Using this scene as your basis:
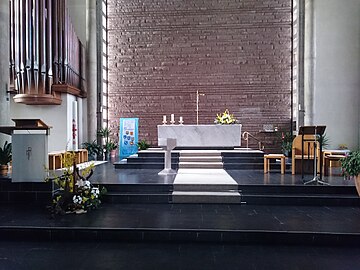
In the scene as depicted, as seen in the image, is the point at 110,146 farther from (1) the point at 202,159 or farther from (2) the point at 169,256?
(2) the point at 169,256

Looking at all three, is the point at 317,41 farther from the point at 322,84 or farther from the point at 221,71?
the point at 221,71

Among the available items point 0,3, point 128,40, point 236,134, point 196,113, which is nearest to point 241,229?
point 236,134

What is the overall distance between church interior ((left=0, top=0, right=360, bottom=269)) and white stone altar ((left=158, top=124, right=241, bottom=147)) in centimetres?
4

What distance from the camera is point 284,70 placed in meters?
10.8

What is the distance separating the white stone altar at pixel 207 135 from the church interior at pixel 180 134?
0.13ft

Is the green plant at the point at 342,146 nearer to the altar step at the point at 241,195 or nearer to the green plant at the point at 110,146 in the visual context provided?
the altar step at the point at 241,195

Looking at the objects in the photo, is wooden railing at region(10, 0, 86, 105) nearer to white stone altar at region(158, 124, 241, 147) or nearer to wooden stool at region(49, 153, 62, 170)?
wooden stool at region(49, 153, 62, 170)

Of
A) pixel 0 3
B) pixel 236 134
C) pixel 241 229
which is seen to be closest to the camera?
pixel 241 229

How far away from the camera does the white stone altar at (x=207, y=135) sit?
29.2ft

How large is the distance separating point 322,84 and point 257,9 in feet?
10.9

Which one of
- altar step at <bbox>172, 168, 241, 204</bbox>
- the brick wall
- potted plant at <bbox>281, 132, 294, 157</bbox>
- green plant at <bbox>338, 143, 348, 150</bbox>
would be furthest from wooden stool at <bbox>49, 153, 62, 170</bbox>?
green plant at <bbox>338, 143, 348, 150</bbox>

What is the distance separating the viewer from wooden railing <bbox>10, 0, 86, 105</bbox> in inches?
318

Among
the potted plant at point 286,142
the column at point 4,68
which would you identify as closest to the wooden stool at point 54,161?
the column at point 4,68

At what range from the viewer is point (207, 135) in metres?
8.94
